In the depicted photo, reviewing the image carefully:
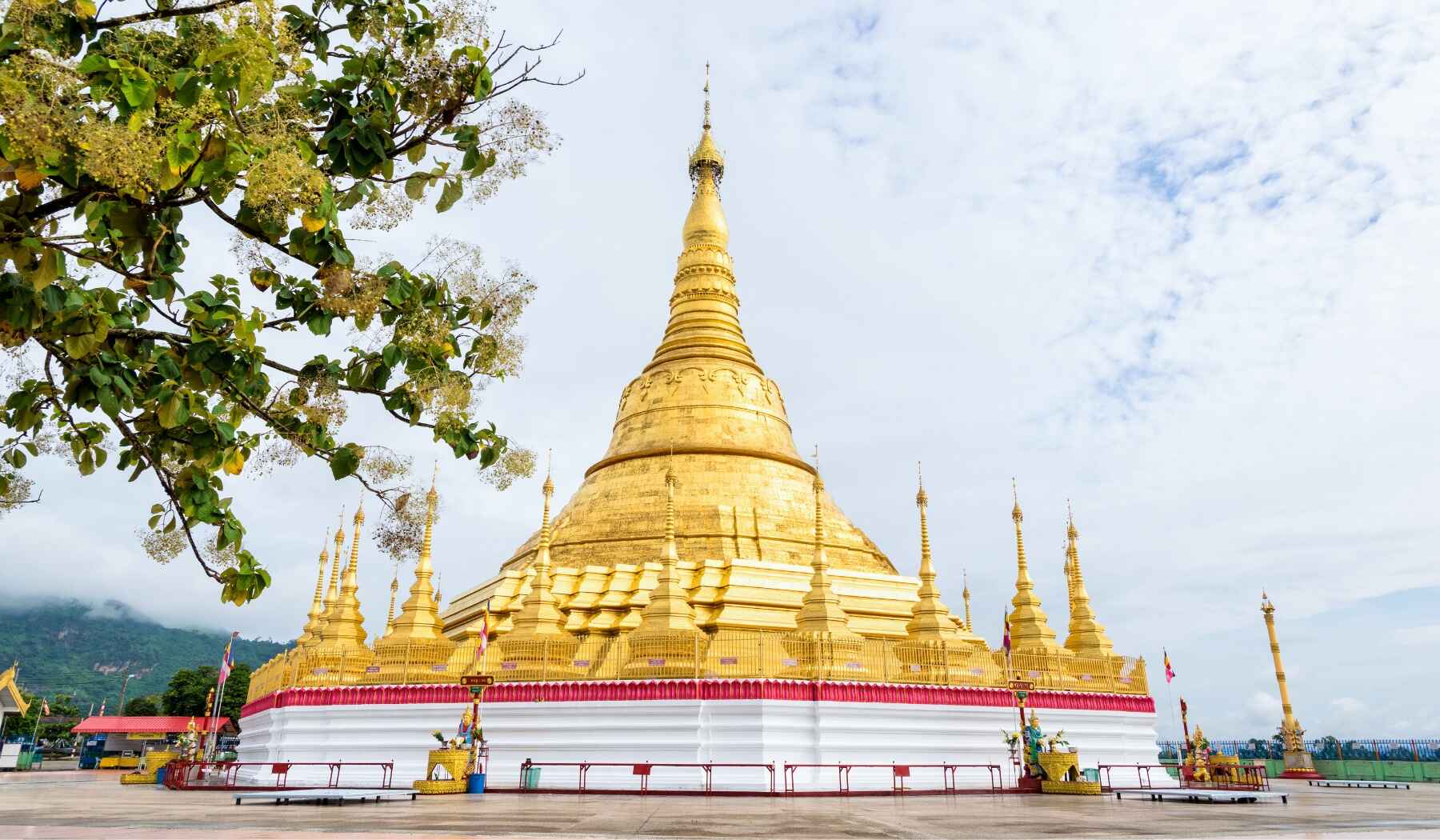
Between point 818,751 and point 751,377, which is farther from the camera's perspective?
point 751,377

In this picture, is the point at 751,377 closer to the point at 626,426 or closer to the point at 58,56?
the point at 626,426

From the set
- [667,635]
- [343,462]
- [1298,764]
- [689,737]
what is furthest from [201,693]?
[343,462]

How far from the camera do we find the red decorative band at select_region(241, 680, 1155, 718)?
19.4 m

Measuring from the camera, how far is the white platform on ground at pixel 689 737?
19031 mm

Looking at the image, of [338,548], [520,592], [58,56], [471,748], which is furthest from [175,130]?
[338,548]

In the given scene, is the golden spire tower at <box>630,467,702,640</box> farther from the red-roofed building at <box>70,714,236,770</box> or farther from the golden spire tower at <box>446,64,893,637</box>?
the red-roofed building at <box>70,714,236,770</box>

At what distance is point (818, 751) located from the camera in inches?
754

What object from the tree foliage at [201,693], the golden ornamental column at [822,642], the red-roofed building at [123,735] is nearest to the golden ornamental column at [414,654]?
the golden ornamental column at [822,642]

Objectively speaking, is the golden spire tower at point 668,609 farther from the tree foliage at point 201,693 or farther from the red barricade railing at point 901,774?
the tree foliage at point 201,693

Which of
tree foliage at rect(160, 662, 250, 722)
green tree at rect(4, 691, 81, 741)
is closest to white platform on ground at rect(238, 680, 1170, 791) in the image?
tree foliage at rect(160, 662, 250, 722)

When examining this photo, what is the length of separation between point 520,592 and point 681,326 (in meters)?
12.8

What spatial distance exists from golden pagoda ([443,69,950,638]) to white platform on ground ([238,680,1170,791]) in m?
4.12

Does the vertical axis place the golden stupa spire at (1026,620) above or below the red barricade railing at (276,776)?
above

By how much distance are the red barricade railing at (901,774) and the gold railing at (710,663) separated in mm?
1821
